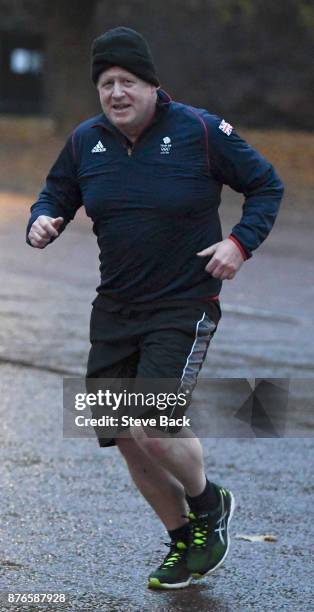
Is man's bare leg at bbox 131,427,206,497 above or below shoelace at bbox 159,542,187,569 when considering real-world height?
above

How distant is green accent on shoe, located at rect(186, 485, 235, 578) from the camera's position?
5.21 meters

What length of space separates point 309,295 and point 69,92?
725 inches

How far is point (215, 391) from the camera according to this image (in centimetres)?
876

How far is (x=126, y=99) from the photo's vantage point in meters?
5.04

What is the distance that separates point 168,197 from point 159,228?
111mm

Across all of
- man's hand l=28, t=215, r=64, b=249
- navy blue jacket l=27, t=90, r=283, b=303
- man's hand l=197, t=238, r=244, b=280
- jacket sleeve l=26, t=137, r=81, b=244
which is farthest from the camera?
jacket sleeve l=26, t=137, r=81, b=244

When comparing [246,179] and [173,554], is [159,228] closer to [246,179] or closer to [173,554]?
[246,179]


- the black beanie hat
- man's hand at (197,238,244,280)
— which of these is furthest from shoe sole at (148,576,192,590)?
the black beanie hat

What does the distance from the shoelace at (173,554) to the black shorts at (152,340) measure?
1.49ft

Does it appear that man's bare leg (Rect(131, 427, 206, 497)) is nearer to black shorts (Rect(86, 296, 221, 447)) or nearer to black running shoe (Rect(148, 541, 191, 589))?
black shorts (Rect(86, 296, 221, 447))

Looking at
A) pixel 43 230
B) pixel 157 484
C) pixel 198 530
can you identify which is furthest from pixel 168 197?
pixel 198 530

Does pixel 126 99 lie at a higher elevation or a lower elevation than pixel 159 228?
higher

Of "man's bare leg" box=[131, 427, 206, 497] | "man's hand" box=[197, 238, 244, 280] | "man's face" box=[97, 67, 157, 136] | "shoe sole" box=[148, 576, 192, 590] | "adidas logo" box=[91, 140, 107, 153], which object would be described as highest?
"man's face" box=[97, 67, 157, 136]

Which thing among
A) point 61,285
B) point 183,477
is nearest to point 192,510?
point 183,477
